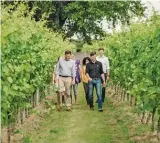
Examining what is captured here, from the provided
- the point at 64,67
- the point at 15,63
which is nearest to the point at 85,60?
the point at 64,67

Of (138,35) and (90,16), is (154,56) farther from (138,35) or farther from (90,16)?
(90,16)

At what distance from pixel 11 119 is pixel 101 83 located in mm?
6140

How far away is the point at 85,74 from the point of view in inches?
640

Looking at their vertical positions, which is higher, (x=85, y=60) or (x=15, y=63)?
(x=15, y=63)

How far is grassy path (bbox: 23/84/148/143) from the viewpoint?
1085cm

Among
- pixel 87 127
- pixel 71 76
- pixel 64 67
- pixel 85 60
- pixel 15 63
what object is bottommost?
pixel 87 127

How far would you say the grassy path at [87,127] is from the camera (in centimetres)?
1085

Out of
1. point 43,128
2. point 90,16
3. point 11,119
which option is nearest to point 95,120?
point 43,128

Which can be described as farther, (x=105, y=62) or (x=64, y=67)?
(x=105, y=62)

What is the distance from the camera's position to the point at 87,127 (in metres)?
12.3

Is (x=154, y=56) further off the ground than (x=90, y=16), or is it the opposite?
(x=90, y=16)

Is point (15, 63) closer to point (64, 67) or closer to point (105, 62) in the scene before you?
point (64, 67)

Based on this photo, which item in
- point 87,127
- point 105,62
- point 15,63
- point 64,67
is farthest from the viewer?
point 105,62

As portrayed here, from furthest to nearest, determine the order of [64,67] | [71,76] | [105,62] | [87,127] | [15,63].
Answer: [105,62] < [71,76] < [64,67] < [87,127] < [15,63]
